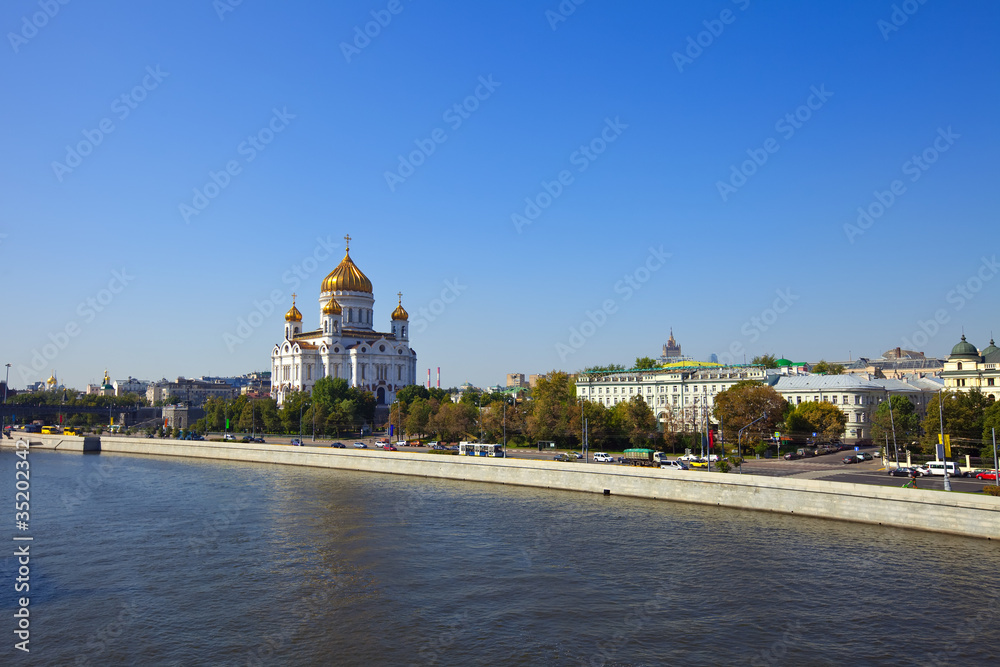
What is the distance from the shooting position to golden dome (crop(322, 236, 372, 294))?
355ft

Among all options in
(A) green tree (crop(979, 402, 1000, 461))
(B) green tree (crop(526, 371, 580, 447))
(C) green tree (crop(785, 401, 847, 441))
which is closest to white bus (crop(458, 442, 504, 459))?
(B) green tree (crop(526, 371, 580, 447))

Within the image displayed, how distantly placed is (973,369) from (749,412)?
27738 mm

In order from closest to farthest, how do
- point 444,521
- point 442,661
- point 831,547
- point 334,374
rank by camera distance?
point 442,661 < point 831,547 < point 444,521 < point 334,374

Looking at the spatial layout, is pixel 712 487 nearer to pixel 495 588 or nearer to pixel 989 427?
pixel 989 427

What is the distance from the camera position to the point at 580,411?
6303 cm

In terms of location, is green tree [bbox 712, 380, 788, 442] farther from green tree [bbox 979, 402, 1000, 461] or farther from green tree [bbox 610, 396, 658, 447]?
green tree [bbox 979, 402, 1000, 461]

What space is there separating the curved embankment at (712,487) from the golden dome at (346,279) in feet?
149

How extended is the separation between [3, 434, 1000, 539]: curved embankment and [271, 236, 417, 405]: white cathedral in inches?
1479

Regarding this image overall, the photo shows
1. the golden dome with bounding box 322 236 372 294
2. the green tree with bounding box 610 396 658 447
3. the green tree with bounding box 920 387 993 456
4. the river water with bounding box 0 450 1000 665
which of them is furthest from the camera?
the golden dome with bounding box 322 236 372 294

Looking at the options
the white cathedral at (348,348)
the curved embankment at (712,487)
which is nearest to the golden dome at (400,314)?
the white cathedral at (348,348)

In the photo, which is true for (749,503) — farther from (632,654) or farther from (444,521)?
(632,654)

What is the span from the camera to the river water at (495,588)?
18.5 meters

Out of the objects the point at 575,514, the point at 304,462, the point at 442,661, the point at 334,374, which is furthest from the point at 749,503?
the point at 334,374

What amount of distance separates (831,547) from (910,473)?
13.9 meters
